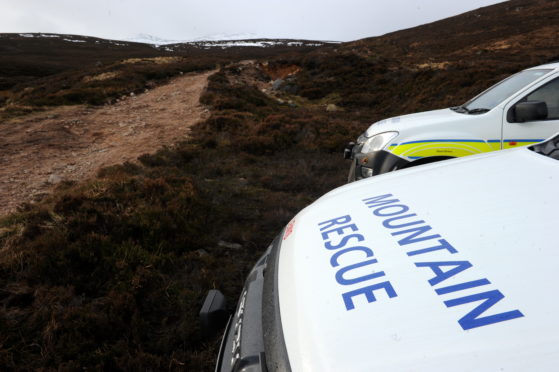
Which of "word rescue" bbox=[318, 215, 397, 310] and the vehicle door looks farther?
the vehicle door

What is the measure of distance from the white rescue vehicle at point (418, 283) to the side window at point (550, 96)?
1965 millimetres

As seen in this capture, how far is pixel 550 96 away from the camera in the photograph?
3.40 metres

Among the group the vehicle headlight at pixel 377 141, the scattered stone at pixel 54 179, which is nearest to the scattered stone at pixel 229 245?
the vehicle headlight at pixel 377 141

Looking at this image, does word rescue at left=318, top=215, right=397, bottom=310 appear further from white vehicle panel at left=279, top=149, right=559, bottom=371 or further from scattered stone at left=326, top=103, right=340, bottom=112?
scattered stone at left=326, top=103, right=340, bottom=112

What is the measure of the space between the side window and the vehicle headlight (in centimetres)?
139

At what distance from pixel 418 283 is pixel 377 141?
3014mm

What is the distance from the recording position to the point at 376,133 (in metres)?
4.06

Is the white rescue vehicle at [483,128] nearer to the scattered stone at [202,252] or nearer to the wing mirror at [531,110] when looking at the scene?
the wing mirror at [531,110]

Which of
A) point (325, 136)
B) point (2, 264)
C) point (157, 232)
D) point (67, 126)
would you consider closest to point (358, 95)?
point (325, 136)

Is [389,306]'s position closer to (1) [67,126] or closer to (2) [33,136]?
(2) [33,136]

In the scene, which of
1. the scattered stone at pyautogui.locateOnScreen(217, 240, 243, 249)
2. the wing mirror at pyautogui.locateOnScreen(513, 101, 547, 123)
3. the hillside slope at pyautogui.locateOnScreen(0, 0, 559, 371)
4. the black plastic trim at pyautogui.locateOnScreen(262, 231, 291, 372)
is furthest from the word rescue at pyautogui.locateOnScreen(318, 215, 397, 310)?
the wing mirror at pyautogui.locateOnScreen(513, 101, 547, 123)

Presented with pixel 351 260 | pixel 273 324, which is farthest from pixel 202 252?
pixel 351 260

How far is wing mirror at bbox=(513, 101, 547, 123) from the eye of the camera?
3.17 m

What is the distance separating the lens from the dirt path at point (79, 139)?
237 inches
